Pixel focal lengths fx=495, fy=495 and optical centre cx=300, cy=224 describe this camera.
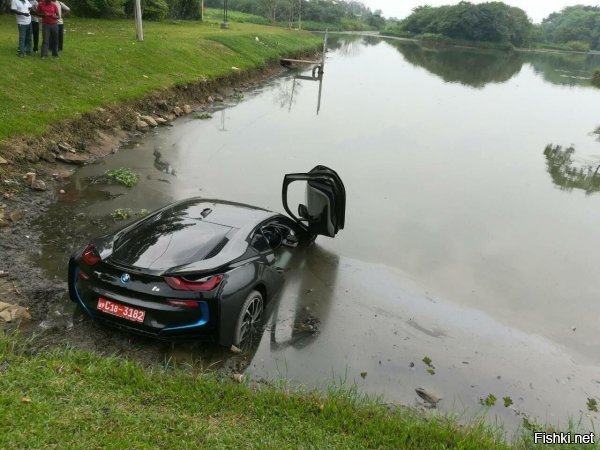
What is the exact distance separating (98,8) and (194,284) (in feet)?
96.8

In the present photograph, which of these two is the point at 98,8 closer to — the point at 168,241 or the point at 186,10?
the point at 186,10

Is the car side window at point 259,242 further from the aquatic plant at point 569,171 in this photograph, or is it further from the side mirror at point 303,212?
the aquatic plant at point 569,171

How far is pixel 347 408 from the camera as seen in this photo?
4320mm

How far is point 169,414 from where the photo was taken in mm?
3934

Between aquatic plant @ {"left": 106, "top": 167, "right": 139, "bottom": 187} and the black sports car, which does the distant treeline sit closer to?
aquatic plant @ {"left": 106, "top": 167, "right": 139, "bottom": 187}

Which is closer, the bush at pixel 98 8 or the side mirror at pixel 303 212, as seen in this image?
the side mirror at pixel 303 212

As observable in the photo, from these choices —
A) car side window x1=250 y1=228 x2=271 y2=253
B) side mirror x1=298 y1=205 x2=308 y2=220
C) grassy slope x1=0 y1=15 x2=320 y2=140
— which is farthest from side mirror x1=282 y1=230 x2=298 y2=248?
grassy slope x1=0 y1=15 x2=320 y2=140

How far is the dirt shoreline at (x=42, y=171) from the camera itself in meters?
5.98

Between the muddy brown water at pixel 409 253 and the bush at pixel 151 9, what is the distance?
59.3 feet

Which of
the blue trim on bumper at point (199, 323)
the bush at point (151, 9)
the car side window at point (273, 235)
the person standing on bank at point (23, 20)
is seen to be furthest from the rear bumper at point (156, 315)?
the bush at point (151, 9)

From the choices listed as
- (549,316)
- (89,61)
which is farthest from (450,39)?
(549,316)

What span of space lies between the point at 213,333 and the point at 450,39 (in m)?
105

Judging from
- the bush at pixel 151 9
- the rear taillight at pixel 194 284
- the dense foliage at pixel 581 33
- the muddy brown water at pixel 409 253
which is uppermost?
the dense foliage at pixel 581 33

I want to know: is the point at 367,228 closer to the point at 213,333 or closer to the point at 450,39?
the point at 213,333
